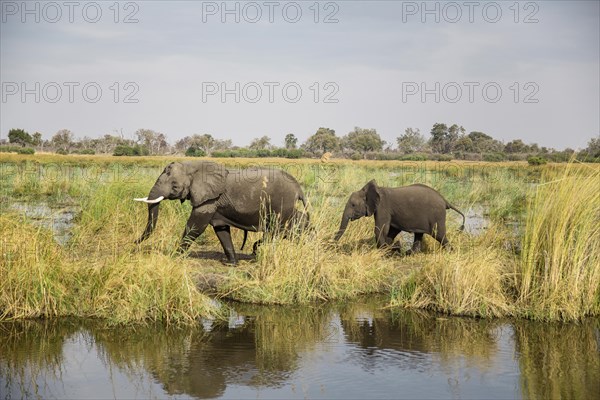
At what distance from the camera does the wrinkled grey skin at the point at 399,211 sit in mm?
13141

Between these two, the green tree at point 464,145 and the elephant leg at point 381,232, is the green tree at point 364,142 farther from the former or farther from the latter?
the elephant leg at point 381,232

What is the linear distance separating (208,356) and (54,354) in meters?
1.55

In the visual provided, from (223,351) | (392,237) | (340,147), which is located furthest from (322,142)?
(223,351)

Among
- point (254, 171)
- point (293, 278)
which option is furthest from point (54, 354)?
point (254, 171)

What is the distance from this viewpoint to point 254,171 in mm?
12609

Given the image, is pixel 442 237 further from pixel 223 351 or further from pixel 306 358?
pixel 223 351

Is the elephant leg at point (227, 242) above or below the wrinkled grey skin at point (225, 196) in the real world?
below

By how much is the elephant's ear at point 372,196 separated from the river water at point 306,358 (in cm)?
367

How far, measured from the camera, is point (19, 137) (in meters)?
73.9

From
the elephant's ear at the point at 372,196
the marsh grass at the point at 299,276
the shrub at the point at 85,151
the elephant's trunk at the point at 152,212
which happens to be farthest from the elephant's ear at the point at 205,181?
the shrub at the point at 85,151

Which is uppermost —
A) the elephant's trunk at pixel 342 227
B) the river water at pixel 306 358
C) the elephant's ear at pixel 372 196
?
the elephant's ear at pixel 372 196

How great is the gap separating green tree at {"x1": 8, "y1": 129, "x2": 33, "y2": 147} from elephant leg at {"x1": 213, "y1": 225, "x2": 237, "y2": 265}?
66.3m

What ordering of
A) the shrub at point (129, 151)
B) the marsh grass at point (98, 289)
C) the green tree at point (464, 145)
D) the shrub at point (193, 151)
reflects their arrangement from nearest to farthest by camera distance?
the marsh grass at point (98, 289) → the shrub at point (129, 151) → the shrub at point (193, 151) → the green tree at point (464, 145)

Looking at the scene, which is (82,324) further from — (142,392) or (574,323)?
(574,323)
